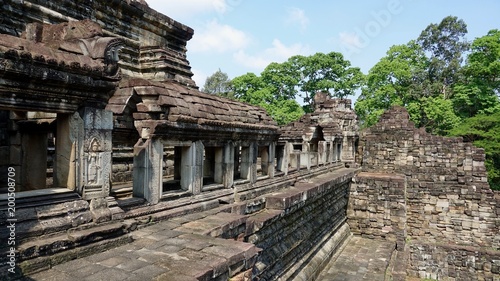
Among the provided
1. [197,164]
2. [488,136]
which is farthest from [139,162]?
[488,136]

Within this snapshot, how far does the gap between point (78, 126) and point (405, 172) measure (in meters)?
16.2

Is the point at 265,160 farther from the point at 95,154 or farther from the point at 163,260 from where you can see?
the point at 163,260

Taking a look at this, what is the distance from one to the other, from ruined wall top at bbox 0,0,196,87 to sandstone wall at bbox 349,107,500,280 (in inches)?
351

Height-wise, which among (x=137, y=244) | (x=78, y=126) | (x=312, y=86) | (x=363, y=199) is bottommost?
(x=363, y=199)

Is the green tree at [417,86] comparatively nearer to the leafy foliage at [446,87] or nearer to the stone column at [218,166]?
the leafy foliage at [446,87]

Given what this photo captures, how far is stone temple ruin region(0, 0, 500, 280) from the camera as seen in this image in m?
3.40

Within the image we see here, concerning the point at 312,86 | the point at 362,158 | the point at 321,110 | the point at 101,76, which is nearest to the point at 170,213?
the point at 101,76

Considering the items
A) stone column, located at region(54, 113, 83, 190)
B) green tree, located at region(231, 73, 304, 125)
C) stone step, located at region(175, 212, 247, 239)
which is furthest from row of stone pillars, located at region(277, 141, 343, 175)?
green tree, located at region(231, 73, 304, 125)

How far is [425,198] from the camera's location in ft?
53.5

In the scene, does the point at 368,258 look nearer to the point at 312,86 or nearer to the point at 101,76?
the point at 101,76

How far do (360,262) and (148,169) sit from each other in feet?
26.8

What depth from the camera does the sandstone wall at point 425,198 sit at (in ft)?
45.9

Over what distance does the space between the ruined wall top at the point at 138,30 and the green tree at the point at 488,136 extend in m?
18.5

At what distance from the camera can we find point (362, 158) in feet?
60.4
